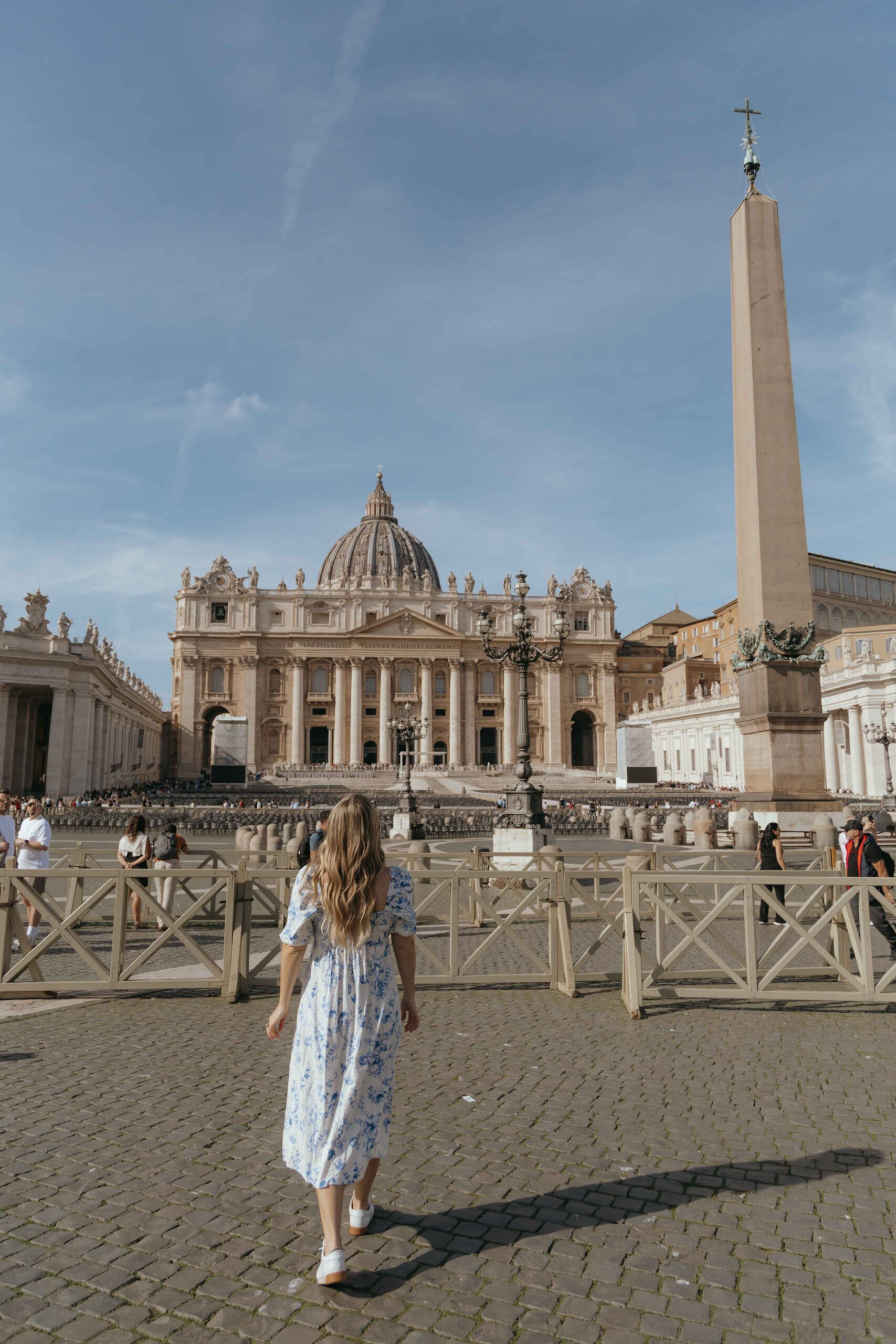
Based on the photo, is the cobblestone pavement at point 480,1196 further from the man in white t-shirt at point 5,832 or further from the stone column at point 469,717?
the stone column at point 469,717

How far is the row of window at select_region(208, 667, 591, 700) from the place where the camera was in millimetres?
82688

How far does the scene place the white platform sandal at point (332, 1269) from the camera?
9.70 ft

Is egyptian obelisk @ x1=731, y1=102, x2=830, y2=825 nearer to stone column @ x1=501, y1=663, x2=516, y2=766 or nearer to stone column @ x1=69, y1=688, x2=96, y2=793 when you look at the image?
stone column @ x1=69, y1=688, x2=96, y2=793

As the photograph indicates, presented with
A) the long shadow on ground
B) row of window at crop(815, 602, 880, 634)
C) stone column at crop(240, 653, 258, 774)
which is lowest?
the long shadow on ground

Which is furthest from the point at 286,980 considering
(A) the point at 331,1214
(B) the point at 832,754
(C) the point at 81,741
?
(B) the point at 832,754

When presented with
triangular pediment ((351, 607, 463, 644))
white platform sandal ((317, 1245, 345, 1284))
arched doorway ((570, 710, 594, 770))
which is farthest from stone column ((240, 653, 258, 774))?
white platform sandal ((317, 1245, 345, 1284))

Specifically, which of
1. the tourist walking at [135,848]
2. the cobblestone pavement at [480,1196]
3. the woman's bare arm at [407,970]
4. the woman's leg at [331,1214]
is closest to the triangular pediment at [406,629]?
the tourist walking at [135,848]

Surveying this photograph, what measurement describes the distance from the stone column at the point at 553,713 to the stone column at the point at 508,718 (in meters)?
3.64

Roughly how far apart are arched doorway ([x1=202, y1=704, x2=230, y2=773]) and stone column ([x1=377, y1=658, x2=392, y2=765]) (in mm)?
15172

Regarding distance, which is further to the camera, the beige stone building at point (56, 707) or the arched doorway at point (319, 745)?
the arched doorway at point (319, 745)

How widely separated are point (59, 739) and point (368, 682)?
148 feet

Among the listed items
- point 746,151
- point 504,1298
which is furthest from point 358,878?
point 746,151

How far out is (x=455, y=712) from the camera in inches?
3322

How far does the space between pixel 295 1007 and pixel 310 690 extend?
77.9 m
